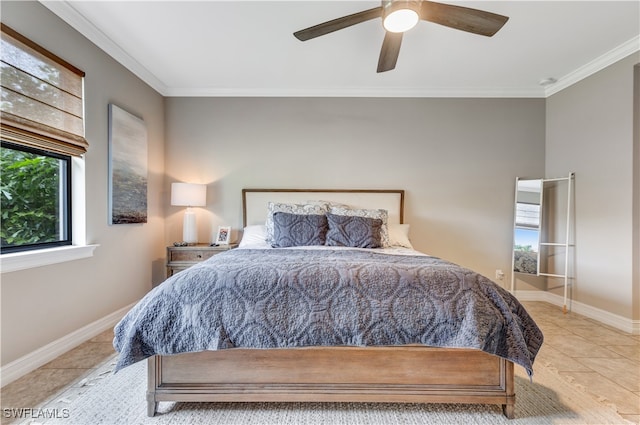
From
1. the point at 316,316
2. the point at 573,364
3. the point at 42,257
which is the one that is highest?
the point at 42,257

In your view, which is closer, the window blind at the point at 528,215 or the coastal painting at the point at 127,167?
the coastal painting at the point at 127,167

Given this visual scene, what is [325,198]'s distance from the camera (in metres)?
3.62

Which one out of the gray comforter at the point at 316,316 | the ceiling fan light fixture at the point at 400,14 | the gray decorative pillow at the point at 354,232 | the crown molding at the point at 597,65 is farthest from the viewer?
the gray decorative pillow at the point at 354,232

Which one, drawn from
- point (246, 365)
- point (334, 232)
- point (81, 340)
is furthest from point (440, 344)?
point (81, 340)

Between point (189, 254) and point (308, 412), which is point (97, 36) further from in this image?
point (308, 412)

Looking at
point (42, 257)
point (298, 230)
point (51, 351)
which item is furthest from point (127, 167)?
point (298, 230)

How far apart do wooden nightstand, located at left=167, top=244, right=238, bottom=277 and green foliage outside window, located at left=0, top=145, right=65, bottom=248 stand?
1.04m

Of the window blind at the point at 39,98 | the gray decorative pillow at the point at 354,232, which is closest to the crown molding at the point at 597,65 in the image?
the gray decorative pillow at the point at 354,232

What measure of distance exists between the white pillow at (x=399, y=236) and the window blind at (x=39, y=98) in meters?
2.90

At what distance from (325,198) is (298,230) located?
915mm

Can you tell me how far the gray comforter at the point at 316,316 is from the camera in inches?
56.3

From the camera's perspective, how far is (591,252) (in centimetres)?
308

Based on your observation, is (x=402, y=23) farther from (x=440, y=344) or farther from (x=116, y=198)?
(x=116, y=198)

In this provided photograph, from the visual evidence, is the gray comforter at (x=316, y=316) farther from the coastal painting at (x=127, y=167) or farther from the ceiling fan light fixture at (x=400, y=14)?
the coastal painting at (x=127, y=167)
